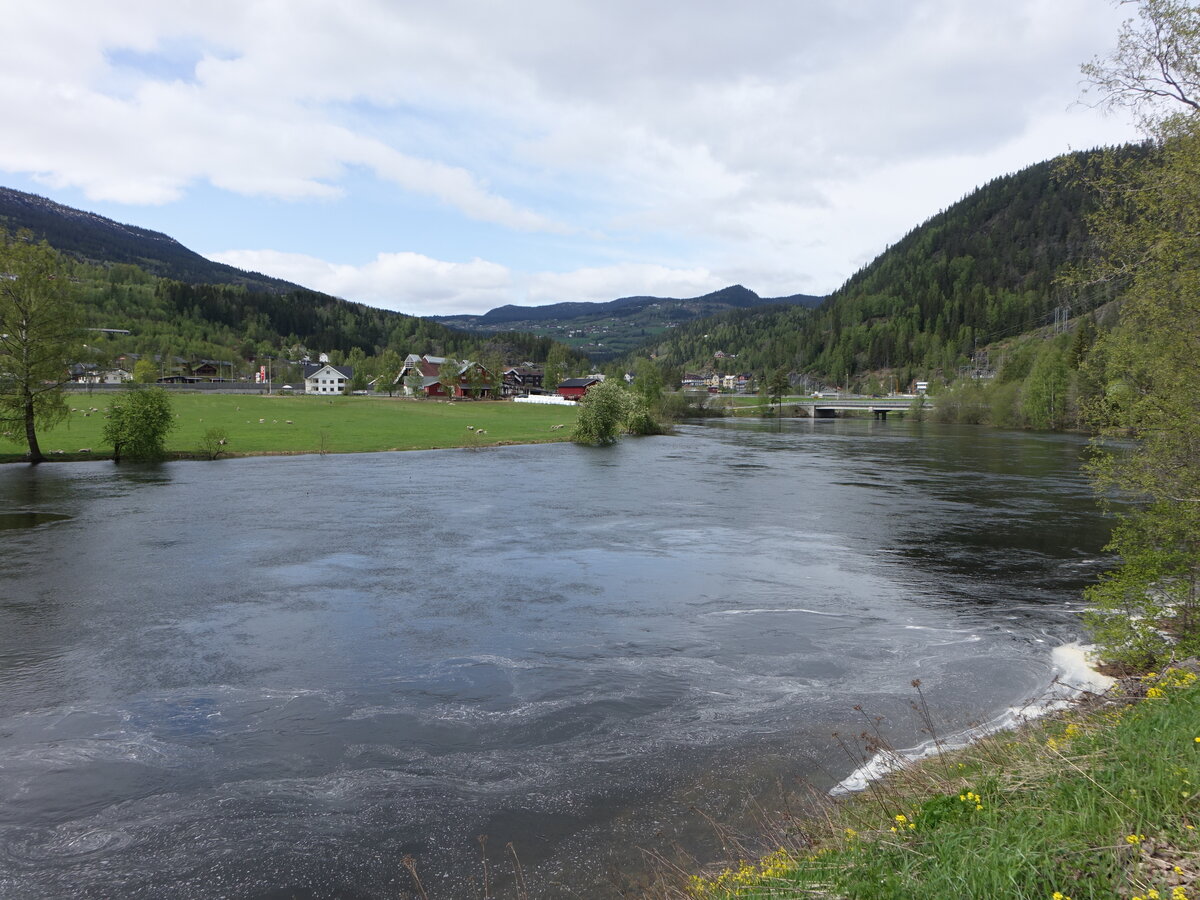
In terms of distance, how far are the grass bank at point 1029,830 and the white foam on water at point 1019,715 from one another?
1331mm

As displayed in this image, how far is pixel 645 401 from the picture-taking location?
305ft

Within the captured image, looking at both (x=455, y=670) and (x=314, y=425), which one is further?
(x=314, y=425)

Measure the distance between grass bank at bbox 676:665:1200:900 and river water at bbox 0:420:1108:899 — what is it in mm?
2696

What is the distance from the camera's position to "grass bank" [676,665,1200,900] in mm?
5059

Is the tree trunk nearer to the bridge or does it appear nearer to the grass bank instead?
the grass bank

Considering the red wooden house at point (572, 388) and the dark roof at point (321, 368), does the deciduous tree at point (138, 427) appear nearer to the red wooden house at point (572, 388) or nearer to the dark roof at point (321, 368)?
the red wooden house at point (572, 388)

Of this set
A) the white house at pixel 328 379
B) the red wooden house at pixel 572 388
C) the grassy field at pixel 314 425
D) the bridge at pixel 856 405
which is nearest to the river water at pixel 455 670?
the grassy field at pixel 314 425

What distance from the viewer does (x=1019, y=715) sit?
1137 centimetres

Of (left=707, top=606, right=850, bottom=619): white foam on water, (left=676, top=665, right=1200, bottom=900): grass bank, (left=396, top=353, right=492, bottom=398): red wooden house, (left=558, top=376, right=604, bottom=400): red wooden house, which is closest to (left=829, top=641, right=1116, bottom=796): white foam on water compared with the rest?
(left=676, top=665, right=1200, bottom=900): grass bank

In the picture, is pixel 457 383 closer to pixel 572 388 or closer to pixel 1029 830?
pixel 572 388

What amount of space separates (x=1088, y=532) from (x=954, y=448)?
4115cm

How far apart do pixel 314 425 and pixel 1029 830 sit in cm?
7380

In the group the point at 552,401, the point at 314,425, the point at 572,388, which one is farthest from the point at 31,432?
the point at 572,388

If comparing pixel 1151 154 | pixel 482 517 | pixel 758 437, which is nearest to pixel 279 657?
pixel 482 517
